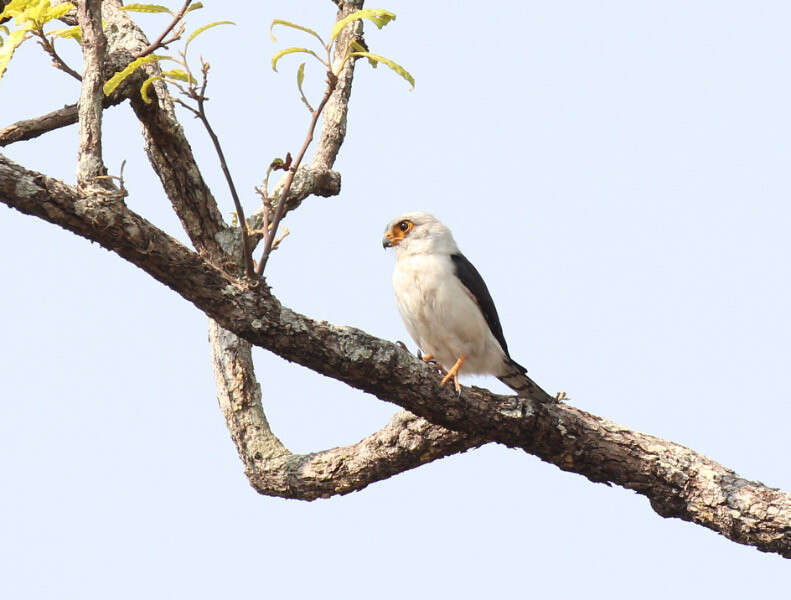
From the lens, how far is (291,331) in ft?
14.9

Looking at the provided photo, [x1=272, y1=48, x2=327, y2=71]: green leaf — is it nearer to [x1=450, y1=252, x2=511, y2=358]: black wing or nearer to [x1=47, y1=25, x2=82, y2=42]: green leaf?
[x1=47, y1=25, x2=82, y2=42]: green leaf

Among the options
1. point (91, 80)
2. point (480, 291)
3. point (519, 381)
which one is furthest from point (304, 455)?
point (91, 80)

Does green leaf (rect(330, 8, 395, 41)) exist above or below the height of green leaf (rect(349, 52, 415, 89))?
above

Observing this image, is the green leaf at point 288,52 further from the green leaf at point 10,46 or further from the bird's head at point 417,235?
the bird's head at point 417,235

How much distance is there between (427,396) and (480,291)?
5.31ft

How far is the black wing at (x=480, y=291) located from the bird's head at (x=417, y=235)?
0.53 feet

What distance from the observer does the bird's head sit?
684 cm

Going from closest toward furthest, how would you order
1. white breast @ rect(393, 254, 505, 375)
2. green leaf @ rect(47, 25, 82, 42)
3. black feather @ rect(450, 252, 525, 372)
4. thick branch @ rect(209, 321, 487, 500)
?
green leaf @ rect(47, 25, 82, 42)
thick branch @ rect(209, 321, 487, 500)
white breast @ rect(393, 254, 505, 375)
black feather @ rect(450, 252, 525, 372)

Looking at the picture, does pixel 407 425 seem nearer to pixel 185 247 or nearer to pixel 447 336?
pixel 447 336

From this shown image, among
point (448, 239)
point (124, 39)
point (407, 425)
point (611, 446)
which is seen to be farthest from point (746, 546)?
point (124, 39)

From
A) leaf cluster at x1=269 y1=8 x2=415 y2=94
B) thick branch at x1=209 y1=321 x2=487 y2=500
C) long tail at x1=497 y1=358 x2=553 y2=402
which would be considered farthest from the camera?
long tail at x1=497 y1=358 x2=553 y2=402

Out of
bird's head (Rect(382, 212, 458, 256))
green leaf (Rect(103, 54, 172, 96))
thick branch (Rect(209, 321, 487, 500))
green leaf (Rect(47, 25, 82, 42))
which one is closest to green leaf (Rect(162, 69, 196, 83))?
green leaf (Rect(103, 54, 172, 96))

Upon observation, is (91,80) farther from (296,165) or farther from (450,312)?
(450,312)

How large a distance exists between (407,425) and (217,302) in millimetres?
1881
